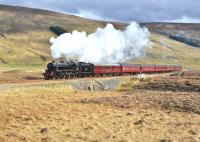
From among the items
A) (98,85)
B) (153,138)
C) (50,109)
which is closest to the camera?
(153,138)

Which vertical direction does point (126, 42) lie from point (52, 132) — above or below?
above

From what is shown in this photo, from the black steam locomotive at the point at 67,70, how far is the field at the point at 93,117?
21.1 m

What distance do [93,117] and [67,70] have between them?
38.5m

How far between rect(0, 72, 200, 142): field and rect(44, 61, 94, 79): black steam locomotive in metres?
21.1

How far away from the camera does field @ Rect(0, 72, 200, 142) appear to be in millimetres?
28547

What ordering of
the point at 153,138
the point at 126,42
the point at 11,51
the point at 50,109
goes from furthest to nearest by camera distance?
1. the point at 11,51
2. the point at 126,42
3. the point at 50,109
4. the point at 153,138

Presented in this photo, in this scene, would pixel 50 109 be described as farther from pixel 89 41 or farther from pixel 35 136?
pixel 89 41

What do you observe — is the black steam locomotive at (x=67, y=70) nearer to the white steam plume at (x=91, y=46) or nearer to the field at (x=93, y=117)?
the white steam plume at (x=91, y=46)

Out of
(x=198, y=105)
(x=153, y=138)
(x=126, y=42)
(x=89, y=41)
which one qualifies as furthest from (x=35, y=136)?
(x=126, y=42)

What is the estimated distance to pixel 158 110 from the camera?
127 ft

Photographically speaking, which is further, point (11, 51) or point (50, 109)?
point (11, 51)

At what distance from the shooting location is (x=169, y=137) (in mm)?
28234

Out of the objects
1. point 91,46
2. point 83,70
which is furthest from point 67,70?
point 91,46

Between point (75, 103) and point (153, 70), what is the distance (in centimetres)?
6712
